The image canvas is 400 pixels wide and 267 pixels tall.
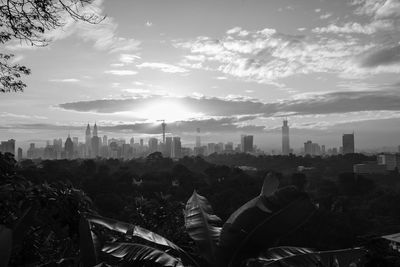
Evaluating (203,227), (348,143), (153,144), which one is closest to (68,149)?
(153,144)

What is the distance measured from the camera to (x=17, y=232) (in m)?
3.94

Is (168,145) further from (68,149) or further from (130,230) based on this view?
(130,230)

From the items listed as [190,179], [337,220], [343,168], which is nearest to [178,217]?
[337,220]

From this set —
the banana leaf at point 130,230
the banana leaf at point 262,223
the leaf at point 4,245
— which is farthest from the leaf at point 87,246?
the banana leaf at point 262,223

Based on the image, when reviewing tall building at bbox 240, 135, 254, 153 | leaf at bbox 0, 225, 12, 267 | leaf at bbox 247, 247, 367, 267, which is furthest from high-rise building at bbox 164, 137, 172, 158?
leaf at bbox 0, 225, 12, 267

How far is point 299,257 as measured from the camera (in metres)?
3.53

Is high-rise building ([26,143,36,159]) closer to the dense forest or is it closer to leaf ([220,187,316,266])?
the dense forest

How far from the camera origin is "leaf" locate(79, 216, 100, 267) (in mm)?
3607

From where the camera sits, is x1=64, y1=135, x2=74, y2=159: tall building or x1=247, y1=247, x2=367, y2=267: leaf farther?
x1=64, y1=135, x2=74, y2=159: tall building

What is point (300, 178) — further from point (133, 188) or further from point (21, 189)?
point (21, 189)

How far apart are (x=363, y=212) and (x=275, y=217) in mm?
35663

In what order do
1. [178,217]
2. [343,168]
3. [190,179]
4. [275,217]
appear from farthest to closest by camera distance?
[343,168] → [190,179] → [178,217] → [275,217]

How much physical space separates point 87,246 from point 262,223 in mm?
1613

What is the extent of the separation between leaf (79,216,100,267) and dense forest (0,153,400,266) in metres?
0.41
